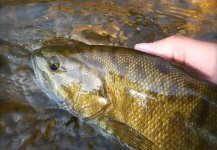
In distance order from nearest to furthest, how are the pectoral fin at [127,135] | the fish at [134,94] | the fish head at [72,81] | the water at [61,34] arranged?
the fish at [134,94] → the pectoral fin at [127,135] → the fish head at [72,81] → the water at [61,34]

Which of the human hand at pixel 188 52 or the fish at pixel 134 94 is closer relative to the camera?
the fish at pixel 134 94

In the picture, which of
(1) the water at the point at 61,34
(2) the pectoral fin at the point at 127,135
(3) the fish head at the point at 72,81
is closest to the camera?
(2) the pectoral fin at the point at 127,135

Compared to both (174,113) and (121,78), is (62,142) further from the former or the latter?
(174,113)

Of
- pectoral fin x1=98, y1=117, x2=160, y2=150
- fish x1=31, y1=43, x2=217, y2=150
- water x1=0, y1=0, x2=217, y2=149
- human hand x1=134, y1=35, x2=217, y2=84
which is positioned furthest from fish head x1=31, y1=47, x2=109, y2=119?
human hand x1=134, y1=35, x2=217, y2=84

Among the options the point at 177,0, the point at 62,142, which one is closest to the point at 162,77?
the point at 62,142

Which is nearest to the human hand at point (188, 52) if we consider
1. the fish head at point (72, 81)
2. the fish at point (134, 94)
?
the fish at point (134, 94)

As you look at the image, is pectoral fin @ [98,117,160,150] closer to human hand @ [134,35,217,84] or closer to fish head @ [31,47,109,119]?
fish head @ [31,47,109,119]

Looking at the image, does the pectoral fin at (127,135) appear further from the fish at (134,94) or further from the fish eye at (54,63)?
the fish eye at (54,63)

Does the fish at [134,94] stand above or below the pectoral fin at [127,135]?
above
